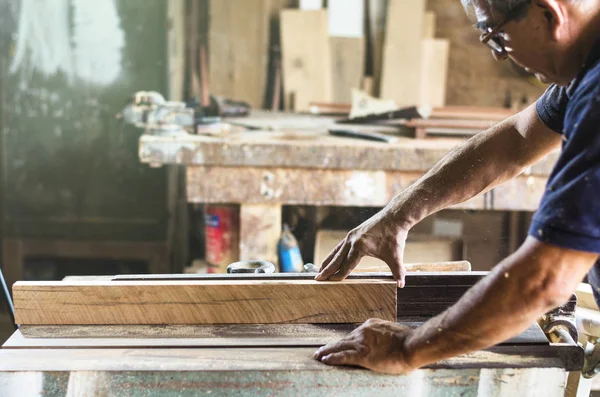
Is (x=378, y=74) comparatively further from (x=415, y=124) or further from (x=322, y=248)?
(x=322, y=248)

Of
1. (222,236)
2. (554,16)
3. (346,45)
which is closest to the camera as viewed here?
(554,16)

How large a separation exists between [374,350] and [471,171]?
63 cm

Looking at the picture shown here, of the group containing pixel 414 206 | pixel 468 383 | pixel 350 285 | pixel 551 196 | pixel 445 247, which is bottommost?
pixel 445 247

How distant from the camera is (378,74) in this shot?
15.2 ft

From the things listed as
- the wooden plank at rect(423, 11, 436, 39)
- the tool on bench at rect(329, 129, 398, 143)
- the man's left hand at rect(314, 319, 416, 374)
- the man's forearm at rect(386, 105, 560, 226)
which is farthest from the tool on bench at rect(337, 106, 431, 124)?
the man's left hand at rect(314, 319, 416, 374)

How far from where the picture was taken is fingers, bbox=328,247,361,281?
1.69m

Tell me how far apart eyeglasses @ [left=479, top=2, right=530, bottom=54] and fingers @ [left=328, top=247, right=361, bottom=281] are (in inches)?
23.9

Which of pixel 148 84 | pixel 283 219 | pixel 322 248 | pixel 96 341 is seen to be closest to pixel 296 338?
pixel 96 341

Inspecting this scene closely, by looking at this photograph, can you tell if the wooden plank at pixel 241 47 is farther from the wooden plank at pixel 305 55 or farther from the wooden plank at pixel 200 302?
the wooden plank at pixel 200 302

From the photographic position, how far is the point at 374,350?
136cm

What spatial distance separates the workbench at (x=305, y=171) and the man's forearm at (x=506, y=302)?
1.76 meters

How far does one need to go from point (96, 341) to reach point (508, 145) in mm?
1142

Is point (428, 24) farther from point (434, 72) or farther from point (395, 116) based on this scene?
point (395, 116)

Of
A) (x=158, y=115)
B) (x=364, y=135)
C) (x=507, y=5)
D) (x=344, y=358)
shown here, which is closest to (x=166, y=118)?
(x=158, y=115)
